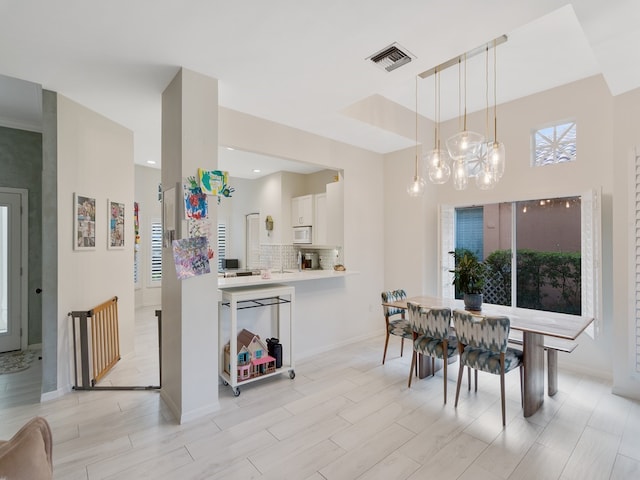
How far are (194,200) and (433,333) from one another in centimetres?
245

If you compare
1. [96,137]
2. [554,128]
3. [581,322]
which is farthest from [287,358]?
[554,128]

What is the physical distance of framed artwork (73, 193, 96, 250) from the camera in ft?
10.1

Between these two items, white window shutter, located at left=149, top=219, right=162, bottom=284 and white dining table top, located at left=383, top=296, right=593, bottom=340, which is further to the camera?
white window shutter, located at left=149, top=219, right=162, bottom=284

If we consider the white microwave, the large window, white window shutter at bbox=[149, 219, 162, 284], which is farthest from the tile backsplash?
white window shutter at bbox=[149, 219, 162, 284]

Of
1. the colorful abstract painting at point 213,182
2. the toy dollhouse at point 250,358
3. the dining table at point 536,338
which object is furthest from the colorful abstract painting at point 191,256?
the dining table at point 536,338

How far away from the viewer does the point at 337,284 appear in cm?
438

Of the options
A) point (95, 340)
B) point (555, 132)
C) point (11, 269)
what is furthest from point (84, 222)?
point (555, 132)

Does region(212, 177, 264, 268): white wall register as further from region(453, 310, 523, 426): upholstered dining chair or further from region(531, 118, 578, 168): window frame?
region(453, 310, 523, 426): upholstered dining chair

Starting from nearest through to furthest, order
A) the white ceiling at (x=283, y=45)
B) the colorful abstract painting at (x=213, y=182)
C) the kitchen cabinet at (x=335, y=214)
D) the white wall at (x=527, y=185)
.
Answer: the white ceiling at (x=283, y=45) < the colorful abstract painting at (x=213, y=182) < the white wall at (x=527, y=185) < the kitchen cabinet at (x=335, y=214)

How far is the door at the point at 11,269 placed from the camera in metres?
4.01

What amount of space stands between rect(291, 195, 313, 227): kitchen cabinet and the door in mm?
3926

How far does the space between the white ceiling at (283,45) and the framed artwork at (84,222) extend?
0.97m

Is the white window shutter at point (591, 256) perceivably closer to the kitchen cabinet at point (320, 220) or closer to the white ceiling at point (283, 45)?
the white ceiling at point (283, 45)

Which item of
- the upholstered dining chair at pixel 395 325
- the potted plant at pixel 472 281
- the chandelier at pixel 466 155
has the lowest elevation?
the upholstered dining chair at pixel 395 325
